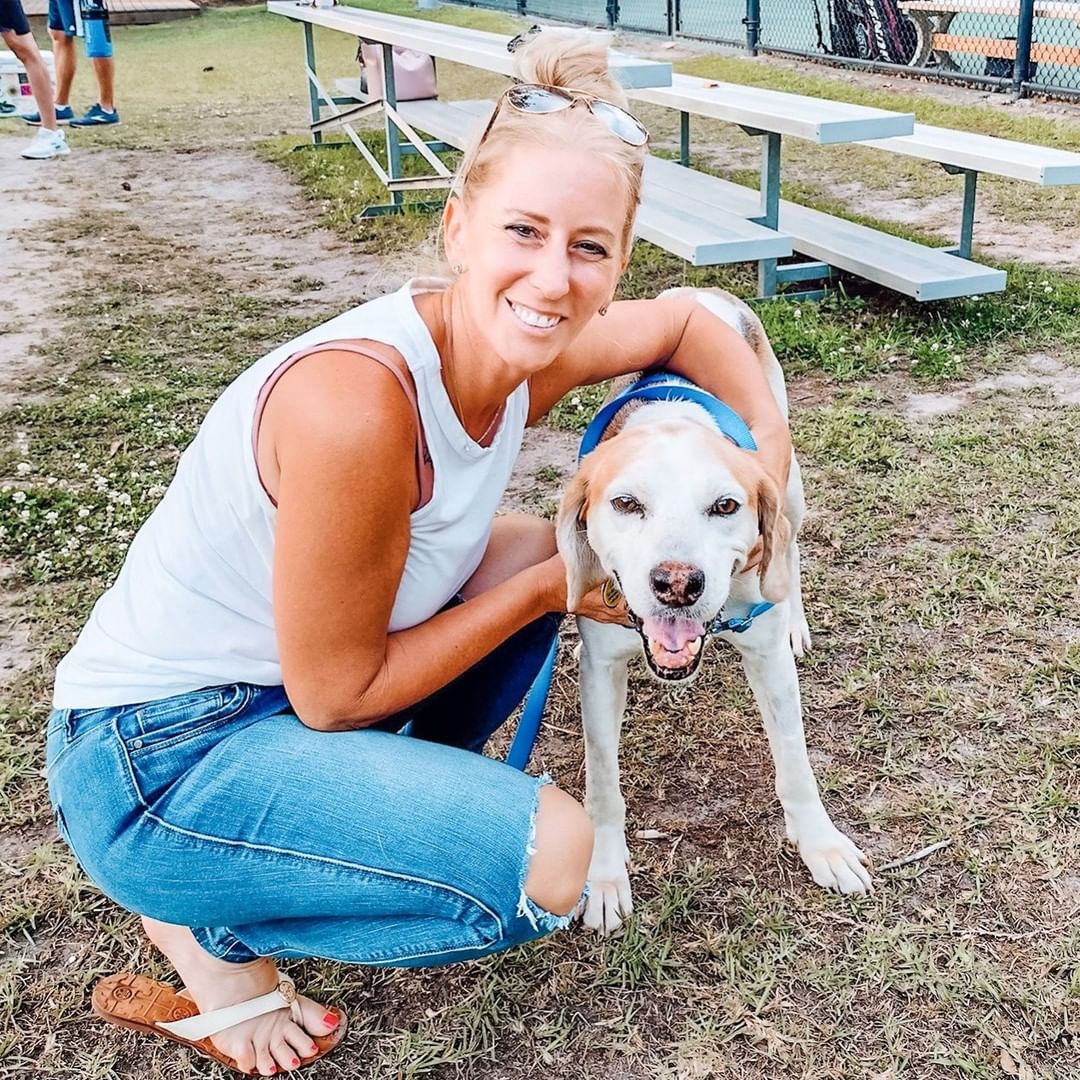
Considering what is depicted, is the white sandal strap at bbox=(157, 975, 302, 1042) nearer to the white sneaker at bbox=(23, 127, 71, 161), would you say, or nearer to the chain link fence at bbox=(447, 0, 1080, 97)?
the white sneaker at bbox=(23, 127, 71, 161)

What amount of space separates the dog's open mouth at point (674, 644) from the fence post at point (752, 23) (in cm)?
1509

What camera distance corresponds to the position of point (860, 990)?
227 centimetres

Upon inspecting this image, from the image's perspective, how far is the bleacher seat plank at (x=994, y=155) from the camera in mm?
5164

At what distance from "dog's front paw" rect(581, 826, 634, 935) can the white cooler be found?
12356 millimetres

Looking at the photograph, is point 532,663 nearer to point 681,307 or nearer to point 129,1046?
point 681,307

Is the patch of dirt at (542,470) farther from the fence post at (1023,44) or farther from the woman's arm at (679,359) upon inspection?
the fence post at (1023,44)

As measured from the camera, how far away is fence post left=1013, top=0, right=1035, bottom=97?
11.0m

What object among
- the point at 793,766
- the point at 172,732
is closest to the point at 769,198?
the point at 793,766

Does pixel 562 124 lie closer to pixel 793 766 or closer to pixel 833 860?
pixel 793 766

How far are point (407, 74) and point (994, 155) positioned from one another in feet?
20.0

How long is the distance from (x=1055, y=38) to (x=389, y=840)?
12.4 m

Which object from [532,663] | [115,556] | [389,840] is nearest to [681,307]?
[532,663]

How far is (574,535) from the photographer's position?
2.29m

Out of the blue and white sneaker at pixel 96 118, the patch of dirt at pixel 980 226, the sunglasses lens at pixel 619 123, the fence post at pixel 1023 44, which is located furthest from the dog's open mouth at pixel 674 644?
the blue and white sneaker at pixel 96 118
